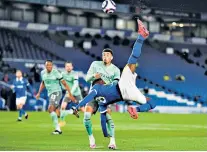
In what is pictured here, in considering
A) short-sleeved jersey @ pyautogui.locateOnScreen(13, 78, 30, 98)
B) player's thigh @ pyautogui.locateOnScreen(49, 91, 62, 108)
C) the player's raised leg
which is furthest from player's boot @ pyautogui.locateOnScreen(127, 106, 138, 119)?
short-sleeved jersey @ pyautogui.locateOnScreen(13, 78, 30, 98)

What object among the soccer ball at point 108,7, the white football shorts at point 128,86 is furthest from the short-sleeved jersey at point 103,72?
the soccer ball at point 108,7

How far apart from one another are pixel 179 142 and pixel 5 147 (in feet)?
19.2

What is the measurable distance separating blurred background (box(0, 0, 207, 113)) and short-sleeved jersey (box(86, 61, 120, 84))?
38580mm

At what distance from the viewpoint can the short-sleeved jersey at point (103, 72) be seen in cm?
1709

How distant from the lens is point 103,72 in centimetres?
1712

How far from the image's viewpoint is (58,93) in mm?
A: 23766

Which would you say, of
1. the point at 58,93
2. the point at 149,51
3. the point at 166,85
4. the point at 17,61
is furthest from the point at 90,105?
the point at 149,51

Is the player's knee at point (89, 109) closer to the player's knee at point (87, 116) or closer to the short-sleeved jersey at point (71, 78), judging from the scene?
the player's knee at point (87, 116)

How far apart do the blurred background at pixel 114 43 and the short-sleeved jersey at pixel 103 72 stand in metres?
38.6

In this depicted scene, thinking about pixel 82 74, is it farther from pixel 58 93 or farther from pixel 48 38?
pixel 58 93

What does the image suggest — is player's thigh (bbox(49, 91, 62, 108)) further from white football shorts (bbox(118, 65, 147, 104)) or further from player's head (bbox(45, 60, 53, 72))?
white football shorts (bbox(118, 65, 147, 104))

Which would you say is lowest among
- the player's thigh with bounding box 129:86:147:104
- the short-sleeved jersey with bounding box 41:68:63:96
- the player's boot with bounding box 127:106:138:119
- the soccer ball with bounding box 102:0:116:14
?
the short-sleeved jersey with bounding box 41:68:63:96

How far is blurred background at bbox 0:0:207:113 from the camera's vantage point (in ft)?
201

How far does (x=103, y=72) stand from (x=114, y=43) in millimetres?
52190
